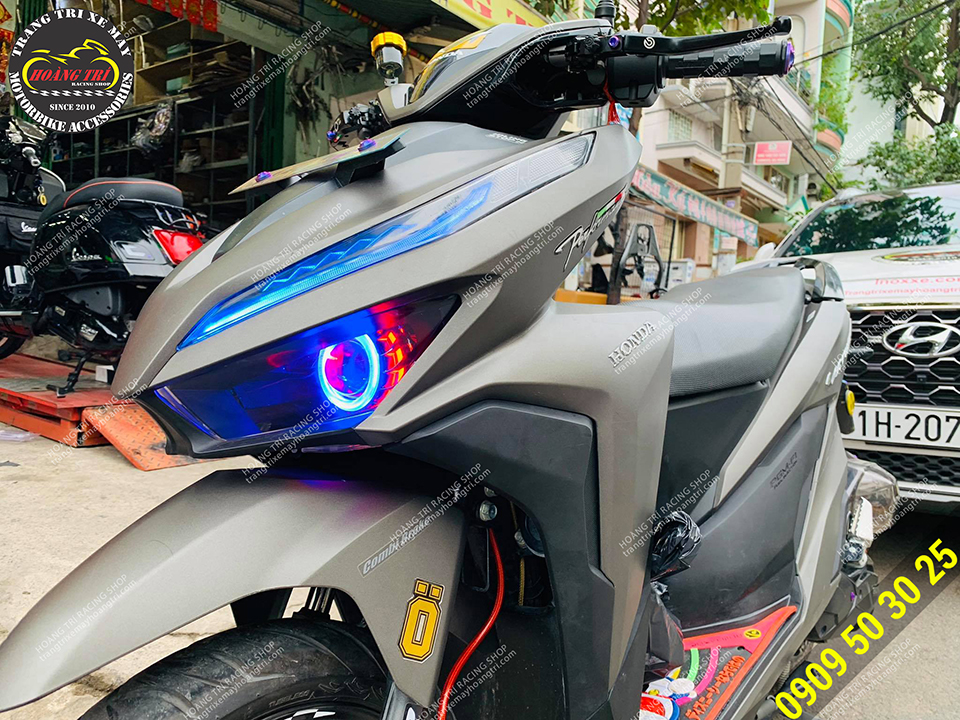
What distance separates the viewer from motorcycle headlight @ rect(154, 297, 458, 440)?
811mm

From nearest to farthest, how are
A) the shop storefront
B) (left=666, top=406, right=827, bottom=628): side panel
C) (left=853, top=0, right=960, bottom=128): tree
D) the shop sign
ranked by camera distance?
(left=666, top=406, right=827, bottom=628): side panel
the shop storefront
(left=853, top=0, right=960, bottom=128): tree
the shop sign

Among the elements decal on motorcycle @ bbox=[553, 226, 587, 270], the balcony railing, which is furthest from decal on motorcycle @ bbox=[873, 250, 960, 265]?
the balcony railing

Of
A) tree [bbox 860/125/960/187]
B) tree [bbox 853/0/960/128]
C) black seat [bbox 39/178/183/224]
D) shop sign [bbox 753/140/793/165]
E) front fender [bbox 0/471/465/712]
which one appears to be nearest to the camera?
front fender [bbox 0/471/465/712]

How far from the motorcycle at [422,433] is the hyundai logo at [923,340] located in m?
2.08

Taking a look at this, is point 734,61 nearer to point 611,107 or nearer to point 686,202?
point 611,107

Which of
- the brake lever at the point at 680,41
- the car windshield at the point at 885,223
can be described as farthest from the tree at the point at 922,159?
the brake lever at the point at 680,41

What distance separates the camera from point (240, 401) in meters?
0.84

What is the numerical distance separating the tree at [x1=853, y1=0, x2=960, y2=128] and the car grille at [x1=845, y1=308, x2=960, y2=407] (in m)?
12.4

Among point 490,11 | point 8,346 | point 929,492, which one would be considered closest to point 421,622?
point 929,492

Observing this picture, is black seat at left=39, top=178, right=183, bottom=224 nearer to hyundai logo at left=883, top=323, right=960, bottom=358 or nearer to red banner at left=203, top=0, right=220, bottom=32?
red banner at left=203, top=0, right=220, bottom=32

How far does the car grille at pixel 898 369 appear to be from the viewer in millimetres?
2707

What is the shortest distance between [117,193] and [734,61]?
3.46m

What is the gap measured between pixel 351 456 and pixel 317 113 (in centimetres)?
714

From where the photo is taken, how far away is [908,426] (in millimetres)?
2793
